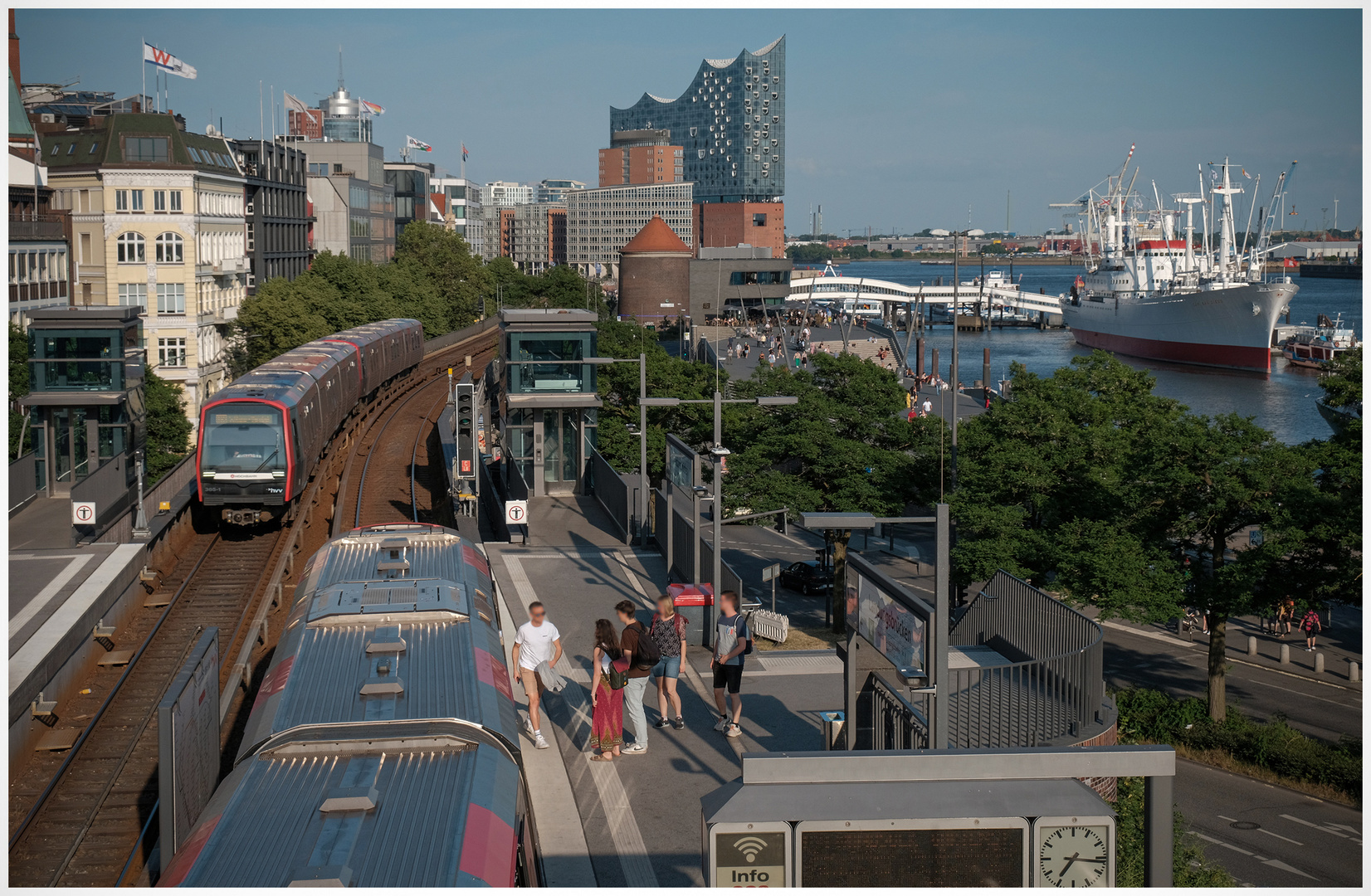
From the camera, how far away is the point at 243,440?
28141mm

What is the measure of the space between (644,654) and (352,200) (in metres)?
97.8

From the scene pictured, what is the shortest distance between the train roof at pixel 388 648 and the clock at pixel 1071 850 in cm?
438

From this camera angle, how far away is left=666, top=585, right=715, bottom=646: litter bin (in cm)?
1772

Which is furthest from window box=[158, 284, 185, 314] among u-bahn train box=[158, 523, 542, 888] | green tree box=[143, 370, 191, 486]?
u-bahn train box=[158, 523, 542, 888]

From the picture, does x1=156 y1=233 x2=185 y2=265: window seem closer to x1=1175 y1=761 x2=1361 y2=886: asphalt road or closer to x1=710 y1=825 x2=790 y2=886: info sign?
x1=1175 y1=761 x2=1361 y2=886: asphalt road

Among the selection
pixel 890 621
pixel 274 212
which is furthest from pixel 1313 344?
pixel 890 621

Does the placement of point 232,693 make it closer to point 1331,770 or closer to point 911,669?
point 911,669

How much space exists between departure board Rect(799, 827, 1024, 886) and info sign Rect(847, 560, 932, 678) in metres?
4.50

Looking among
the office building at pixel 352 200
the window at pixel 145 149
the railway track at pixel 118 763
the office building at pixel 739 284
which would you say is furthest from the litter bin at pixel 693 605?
the office building at pixel 739 284

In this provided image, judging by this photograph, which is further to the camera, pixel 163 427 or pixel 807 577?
pixel 163 427

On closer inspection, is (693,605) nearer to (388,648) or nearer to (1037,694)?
(1037,694)

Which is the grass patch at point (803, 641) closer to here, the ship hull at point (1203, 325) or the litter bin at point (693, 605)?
the litter bin at point (693, 605)

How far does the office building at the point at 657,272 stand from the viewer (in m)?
128

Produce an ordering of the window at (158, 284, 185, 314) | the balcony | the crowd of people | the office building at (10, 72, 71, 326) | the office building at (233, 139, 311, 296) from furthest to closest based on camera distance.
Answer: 1. the office building at (233, 139, 311, 296)
2. the window at (158, 284, 185, 314)
3. the balcony
4. the office building at (10, 72, 71, 326)
5. the crowd of people
